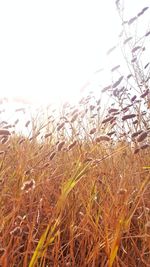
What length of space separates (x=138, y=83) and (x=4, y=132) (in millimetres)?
1380

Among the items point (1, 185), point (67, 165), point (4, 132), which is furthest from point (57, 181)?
point (4, 132)

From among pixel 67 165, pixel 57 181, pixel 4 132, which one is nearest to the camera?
pixel 4 132

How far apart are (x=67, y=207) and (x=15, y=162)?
793 millimetres

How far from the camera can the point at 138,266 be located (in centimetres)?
120

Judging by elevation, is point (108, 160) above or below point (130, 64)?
below

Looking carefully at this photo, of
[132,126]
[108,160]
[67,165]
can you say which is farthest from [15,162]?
[132,126]

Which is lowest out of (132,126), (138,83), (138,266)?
(138,266)

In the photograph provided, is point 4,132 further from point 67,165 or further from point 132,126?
point 132,126

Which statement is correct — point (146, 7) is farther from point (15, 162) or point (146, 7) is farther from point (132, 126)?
point (15, 162)

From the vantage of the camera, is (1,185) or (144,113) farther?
(144,113)

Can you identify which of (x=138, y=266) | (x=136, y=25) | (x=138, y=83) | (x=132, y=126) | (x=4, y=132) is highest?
(x=136, y=25)

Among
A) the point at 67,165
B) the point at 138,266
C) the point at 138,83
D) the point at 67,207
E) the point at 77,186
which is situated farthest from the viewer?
the point at 138,83

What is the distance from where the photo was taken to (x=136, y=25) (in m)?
2.59

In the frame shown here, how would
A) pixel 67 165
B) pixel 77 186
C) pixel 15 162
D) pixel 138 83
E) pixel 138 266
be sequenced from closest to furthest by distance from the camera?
Result: 1. pixel 138 266
2. pixel 77 186
3. pixel 67 165
4. pixel 15 162
5. pixel 138 83
